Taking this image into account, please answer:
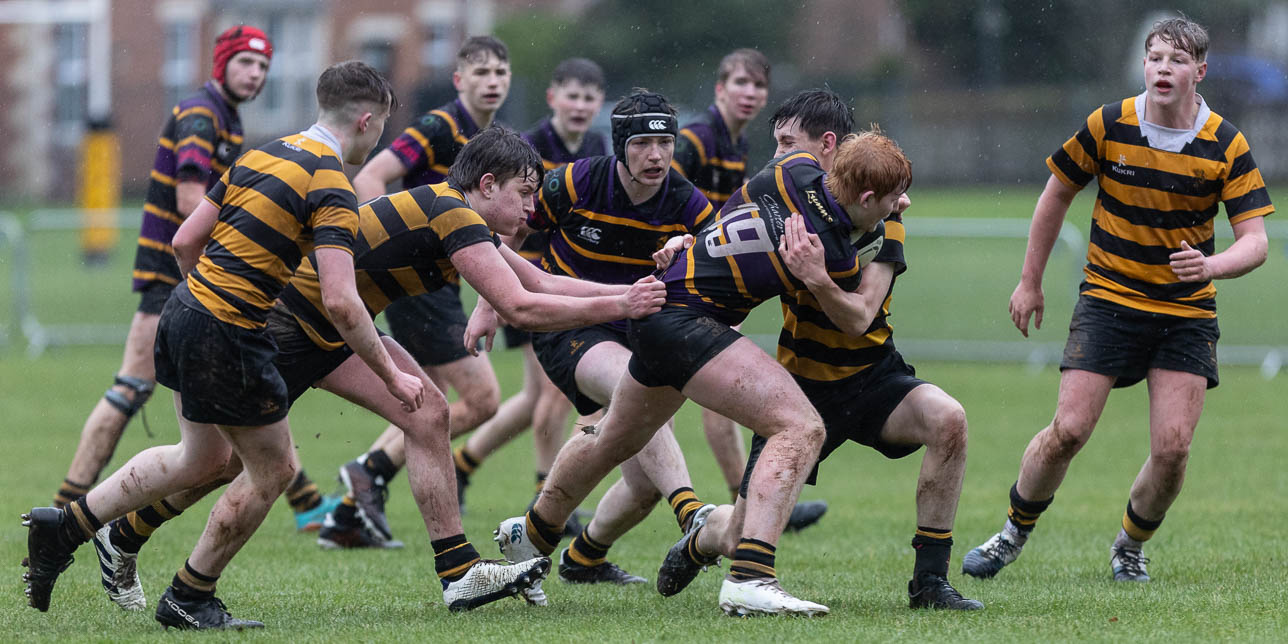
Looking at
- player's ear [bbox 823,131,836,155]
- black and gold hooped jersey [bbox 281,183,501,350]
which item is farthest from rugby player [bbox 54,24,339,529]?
player's ear [bbox 823,131,836,155]

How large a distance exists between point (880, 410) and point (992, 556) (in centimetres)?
123

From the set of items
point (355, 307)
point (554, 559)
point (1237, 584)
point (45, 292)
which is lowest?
point (45, 292)

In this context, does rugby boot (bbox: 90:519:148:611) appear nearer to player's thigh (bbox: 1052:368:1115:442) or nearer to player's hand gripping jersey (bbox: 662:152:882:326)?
player's hand gripping jersey (bbox: 662:152:882:326)

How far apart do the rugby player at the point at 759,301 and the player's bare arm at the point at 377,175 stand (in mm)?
2522

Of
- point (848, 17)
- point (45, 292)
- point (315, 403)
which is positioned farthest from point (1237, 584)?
point (848, 17)

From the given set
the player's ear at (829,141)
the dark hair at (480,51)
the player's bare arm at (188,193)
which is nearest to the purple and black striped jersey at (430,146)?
the dark hair at (480,51)

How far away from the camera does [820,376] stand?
17.9 feet

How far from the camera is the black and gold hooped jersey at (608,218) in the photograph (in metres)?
6.29

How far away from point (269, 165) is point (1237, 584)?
3.77m

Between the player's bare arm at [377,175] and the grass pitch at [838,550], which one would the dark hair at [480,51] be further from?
the grass pitch at [838,550]

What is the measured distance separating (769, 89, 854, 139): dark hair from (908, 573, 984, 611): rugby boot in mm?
1627

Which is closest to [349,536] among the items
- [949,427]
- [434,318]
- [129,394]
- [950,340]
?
[434,318]

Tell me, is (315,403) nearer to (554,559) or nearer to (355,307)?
(554,559)

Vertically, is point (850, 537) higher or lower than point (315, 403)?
higher
